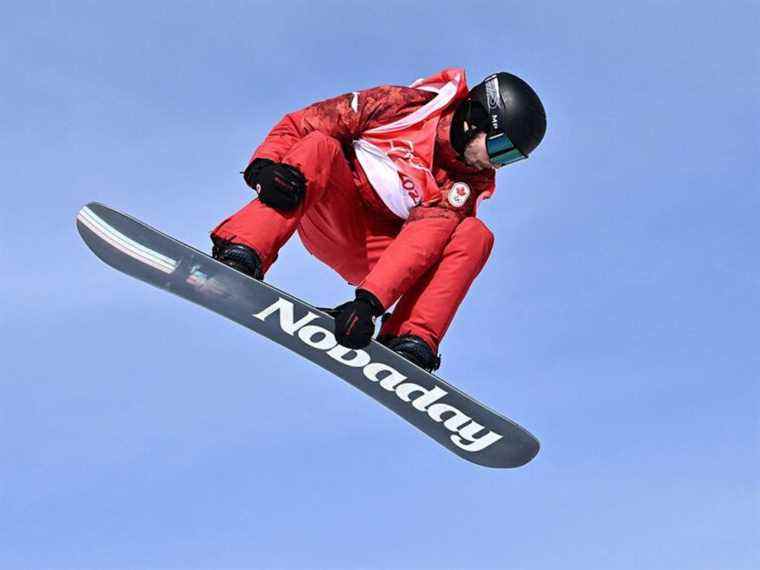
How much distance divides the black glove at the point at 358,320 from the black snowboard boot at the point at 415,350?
45 centimetres

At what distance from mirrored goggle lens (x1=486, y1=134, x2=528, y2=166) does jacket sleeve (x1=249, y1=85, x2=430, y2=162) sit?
0.67m

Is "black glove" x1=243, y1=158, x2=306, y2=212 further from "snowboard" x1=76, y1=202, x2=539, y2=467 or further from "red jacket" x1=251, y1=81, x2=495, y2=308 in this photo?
"snowboard" x1=76, y1=202, x2=539, y2=467

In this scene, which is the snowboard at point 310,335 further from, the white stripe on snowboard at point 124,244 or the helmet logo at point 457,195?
the helmet logo at point 457,195

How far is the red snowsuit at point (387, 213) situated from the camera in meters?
8.91

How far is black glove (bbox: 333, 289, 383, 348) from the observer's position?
8539 mm

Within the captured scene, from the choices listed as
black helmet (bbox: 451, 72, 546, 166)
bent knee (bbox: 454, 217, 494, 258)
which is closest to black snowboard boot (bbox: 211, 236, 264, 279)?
bent knee (bbox: 454, 217, 494, 258)

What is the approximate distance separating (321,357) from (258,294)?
0.64m

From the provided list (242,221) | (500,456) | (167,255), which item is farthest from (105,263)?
(500,456)

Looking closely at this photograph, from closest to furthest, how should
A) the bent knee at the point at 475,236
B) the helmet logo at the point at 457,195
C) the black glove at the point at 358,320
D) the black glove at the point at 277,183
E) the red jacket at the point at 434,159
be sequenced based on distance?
the black glove at the point at 358,320, the black glove at the point at 277,183, the red jacket at the point at 434,159, the bent knee at the point at 475,236, the helmet logo at the point at 457,195

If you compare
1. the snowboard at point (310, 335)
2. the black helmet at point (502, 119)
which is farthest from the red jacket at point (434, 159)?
the snowboard at point (310, 335)

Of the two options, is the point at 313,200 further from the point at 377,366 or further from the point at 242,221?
the point at 377,366

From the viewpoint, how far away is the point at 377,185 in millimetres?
9523

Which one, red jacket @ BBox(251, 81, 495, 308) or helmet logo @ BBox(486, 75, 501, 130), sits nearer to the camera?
red jacket @ BBox(251, 81, 495, 308)

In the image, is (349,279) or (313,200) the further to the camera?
(349,279)
